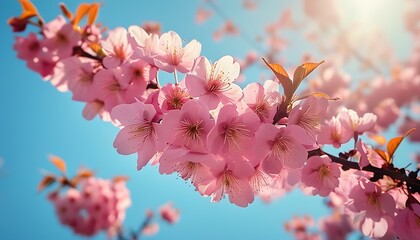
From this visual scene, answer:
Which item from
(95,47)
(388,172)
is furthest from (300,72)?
(95,47)

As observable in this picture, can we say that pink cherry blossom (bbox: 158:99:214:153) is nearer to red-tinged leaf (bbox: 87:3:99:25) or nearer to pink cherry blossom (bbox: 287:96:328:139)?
pink cherry blossom (bbox: 287:96:328:139)

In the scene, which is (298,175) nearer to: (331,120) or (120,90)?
(331,120)

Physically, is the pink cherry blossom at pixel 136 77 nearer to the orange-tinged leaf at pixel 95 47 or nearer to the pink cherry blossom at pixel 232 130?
the orange-tinged leaf at pixel 95 47

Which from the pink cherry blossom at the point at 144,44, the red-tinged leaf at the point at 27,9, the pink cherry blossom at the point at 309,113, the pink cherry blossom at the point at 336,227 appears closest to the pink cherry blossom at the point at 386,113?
the pink cherry blossom at the point at 336,227

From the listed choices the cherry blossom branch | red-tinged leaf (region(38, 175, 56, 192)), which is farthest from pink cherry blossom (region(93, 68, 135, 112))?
red-tinged leaf (region(38, 175, 56, 192))

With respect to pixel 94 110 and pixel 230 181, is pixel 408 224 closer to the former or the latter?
pixel 230 181

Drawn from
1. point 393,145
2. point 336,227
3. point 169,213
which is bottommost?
point 336,227

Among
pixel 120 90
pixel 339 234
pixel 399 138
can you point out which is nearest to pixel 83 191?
pixel 120 90
